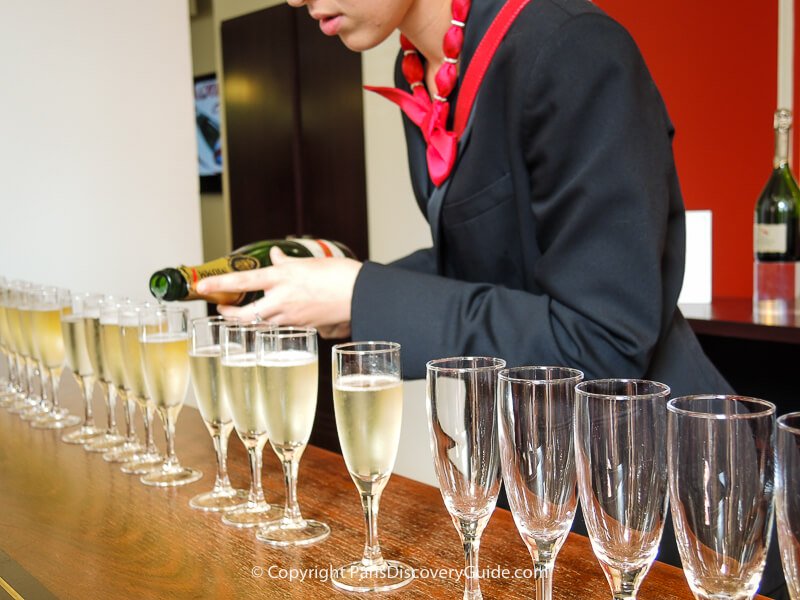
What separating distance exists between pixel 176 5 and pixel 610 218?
9.12 feet

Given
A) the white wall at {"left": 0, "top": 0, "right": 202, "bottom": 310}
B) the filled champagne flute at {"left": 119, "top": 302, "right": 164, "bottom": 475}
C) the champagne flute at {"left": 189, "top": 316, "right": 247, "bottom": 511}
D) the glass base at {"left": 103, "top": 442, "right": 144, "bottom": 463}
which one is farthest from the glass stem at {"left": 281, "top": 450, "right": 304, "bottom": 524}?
the white wall at {"left": 0, "top": 0, "right": 202, "bottom": 310}

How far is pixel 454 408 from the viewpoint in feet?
2.44

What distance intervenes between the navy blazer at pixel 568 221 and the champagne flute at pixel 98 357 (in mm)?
479

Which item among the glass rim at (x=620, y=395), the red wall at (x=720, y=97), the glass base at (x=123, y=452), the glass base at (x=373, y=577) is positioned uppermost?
the red wall at (x=720, y=97)

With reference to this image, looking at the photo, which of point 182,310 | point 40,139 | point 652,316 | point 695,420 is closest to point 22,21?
point 40,139

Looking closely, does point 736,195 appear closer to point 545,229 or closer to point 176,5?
point 176,5

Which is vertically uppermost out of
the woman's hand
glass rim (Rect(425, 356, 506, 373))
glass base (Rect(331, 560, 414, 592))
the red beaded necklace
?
the red beaded necklace

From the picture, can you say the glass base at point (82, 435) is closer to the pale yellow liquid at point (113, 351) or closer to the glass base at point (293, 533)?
the pale yellow liquid at point (113, 351)

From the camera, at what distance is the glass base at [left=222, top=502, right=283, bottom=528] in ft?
3.42

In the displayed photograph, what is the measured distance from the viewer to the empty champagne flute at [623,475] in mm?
606

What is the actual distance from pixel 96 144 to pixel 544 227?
95.4 inches

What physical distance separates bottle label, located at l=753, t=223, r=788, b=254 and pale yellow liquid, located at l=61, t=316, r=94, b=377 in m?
1.87

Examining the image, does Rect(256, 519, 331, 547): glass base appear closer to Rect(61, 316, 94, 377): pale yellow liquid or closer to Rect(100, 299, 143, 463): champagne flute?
Rect(100, 299, 143, 463): champagne flute

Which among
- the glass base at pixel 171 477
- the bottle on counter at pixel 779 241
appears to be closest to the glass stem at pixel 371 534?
the glass base at pixel 171 477
